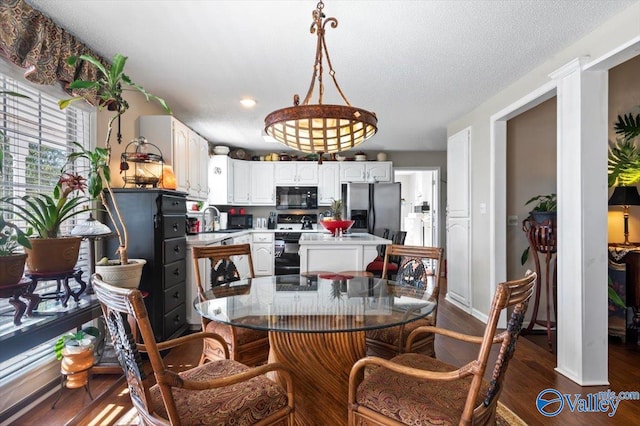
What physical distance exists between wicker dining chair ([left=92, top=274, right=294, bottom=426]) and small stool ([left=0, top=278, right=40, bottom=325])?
658 millimetres

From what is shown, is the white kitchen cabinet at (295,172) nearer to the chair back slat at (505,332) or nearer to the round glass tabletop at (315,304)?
the round glass tabletop at (315,304)

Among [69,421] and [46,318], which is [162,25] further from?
[69,421]

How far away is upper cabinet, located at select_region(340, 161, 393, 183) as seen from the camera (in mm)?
5887

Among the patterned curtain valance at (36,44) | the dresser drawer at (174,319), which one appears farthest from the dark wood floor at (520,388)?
the patterned curtain valance at (36,44)

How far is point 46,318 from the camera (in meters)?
1.62

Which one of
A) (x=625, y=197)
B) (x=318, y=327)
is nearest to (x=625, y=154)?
(x=625, y=197)

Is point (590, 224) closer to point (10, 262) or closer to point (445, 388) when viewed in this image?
point (445, 388)

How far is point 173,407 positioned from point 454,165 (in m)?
4.05

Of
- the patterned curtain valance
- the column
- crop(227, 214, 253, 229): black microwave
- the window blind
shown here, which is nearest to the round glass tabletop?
the window blind

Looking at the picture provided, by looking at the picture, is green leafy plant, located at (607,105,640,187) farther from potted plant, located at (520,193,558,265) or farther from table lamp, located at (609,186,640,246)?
potted plant, located at (520,193,558,265)

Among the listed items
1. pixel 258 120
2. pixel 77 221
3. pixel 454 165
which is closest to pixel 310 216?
pixel 258 120

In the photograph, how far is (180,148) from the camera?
3469 millimetres

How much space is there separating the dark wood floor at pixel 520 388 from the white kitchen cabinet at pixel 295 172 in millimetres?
3518
